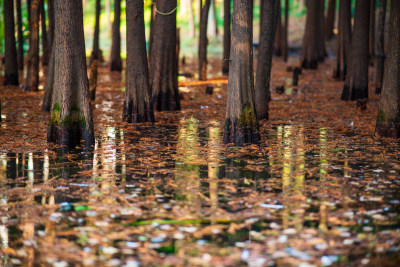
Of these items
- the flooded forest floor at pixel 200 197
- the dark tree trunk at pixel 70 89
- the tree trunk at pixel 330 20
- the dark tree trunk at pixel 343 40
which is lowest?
the flooded forest floor at pixel 200 197

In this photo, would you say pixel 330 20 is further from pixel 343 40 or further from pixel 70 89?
pixel 70 89

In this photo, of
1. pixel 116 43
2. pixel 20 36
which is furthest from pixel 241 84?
pixel 116 43

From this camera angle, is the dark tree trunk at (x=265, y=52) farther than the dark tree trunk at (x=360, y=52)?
No

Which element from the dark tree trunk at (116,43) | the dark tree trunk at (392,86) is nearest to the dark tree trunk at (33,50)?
the dark tree trunk at (116,43)

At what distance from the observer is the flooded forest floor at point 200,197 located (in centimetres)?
574

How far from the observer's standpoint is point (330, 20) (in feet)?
131

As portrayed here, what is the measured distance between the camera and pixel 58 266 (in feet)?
17.6

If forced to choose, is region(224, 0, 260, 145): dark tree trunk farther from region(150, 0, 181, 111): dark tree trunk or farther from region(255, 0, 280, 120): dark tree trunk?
region(150, 0, 181, 111): dark tree trunk

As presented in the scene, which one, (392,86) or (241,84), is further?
(392,86)

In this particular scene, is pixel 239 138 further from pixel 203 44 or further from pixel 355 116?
pixel 203 44

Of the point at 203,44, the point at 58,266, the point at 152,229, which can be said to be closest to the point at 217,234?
the point at 152,229

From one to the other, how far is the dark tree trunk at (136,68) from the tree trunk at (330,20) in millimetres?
25744

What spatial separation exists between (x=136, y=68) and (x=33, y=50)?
21.4 ft

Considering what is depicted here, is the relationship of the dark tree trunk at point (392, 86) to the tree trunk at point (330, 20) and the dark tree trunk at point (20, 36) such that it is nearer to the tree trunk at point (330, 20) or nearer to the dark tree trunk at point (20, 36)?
the dark tree trunk at point (20, 36)
